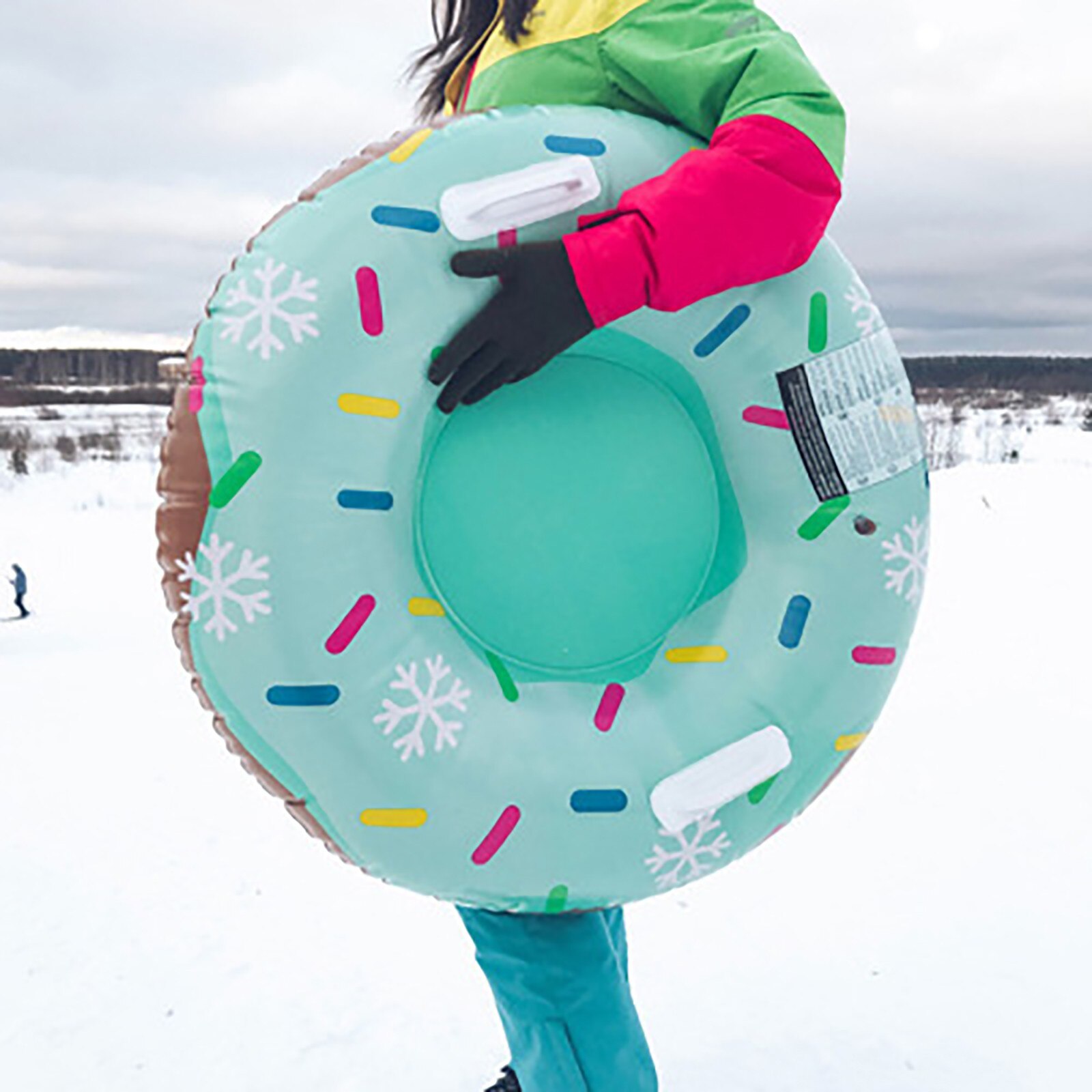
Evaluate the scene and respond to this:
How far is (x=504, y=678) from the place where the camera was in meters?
1.07

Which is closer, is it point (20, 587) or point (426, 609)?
point (426, 609)

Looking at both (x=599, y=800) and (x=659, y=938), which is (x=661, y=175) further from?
(x=659, y=938)

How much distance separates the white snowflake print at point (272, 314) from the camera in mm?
939

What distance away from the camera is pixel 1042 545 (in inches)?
219

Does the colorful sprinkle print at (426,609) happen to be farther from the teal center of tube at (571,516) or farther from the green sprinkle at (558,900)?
the green sprinkle at (558,900)

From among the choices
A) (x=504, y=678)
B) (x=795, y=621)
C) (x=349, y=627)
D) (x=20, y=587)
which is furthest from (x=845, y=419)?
(x=20, y=587)

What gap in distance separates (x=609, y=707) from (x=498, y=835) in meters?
0.17

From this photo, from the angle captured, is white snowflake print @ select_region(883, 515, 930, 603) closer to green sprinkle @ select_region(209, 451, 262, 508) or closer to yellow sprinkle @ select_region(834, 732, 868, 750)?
yellow sprinkle @ select_region(834, 732, 868, 750)

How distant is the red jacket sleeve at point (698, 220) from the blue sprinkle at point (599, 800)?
0.46m

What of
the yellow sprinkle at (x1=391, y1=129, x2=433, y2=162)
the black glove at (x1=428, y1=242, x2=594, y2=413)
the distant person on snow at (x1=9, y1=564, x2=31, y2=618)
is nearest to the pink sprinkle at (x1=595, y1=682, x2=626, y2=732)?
the black glove at (x1=428, y1=242, x2=594, y2=413)

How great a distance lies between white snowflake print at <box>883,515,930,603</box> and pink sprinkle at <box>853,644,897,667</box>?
6cm

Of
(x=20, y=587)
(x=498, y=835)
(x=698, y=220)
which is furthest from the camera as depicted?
(x=20, y=587)

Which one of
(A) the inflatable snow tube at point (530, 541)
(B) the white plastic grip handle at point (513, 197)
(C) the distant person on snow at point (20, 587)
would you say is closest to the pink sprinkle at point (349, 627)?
(A) the inflatable snow tube at point (530, 541)

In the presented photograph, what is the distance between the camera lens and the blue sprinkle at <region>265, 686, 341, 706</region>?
0.96 m
